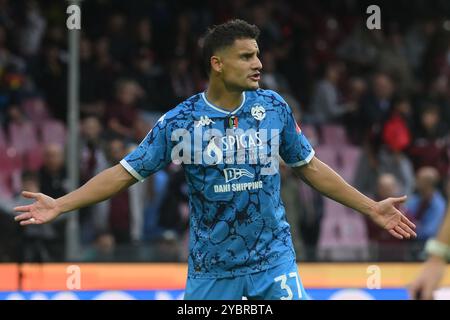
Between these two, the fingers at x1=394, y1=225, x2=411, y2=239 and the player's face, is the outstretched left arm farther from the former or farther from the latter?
the player's face

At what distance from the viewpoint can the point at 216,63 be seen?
661cm

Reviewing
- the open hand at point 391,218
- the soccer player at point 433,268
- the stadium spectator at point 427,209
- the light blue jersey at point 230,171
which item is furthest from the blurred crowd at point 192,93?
the soccer player at point 433,268

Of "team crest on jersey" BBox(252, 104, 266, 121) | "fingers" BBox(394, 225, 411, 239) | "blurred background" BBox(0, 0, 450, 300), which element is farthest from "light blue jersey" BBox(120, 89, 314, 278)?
"blurred background" BBox(0, 0, 450, 300)

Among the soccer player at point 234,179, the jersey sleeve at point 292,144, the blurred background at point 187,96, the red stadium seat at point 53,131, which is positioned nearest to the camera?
the soccer player at point 234,179

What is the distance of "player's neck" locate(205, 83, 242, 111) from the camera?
6.55 metres

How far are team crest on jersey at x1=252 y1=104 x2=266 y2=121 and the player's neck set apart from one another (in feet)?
0.30

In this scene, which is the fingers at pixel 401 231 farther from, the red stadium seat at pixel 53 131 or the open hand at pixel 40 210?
the red stadium seat at pixel 53 131

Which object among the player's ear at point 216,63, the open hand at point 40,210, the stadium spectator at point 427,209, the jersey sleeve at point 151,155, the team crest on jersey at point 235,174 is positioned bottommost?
the stadium spectator at point 427,209

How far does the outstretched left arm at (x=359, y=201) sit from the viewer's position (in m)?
6.53

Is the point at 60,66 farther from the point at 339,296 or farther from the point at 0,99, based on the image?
the point at 339,296

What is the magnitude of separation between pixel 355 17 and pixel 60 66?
445 cm

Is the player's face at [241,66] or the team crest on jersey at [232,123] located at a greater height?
the player's face at [241,66]

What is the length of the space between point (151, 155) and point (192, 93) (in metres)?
7.49

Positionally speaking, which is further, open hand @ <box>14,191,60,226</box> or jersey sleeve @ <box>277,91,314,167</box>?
jersey sleeve @ <box>277,91,314,167</box>
